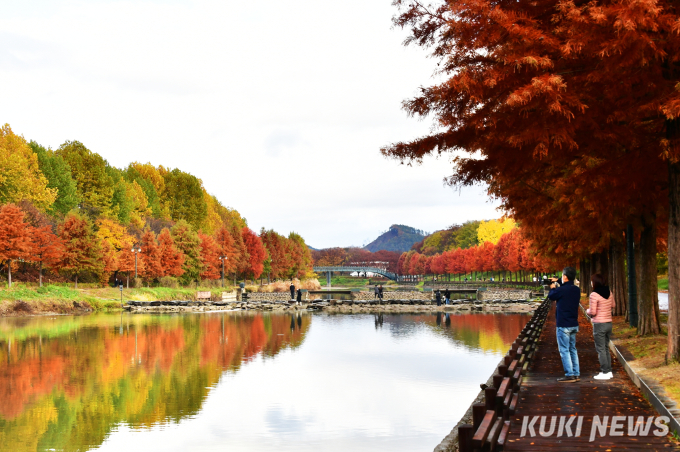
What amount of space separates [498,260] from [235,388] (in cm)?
8195

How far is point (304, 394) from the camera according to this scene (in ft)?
59.5

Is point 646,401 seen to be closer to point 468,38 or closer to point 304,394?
point 468,38

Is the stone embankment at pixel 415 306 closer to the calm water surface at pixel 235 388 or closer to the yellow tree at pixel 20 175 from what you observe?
the calm water surface at pixel 235 388

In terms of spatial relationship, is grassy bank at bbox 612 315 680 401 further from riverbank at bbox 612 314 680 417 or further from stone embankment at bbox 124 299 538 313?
stone embankment at bbox 124 299 538 313

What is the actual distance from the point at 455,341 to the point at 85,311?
32.6 metres

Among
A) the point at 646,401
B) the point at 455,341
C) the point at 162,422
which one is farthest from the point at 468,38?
the point at 455,341

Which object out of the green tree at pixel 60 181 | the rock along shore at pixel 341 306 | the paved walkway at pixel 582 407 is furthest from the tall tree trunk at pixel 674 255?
the green tree at pixel 60 181

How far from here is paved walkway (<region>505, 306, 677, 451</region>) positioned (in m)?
8.20

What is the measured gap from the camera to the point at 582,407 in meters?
10.4

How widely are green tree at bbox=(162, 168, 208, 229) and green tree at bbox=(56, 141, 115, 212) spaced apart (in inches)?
822

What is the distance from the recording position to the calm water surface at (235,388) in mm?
13516

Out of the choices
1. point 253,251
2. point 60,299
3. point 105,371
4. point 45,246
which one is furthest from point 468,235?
point 105,371

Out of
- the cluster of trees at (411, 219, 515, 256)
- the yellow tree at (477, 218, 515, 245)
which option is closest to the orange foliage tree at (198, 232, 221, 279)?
the cluster of trees at (411, 219, 515, 256)

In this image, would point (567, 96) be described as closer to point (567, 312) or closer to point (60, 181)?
point (567, 312)
